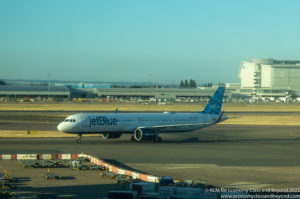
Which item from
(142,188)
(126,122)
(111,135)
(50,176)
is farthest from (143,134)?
(142,188)

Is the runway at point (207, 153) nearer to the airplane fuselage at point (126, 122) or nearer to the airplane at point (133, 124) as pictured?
the airplane at point (133, 124)

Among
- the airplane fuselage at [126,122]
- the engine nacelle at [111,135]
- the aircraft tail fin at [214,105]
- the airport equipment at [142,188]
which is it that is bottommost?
the engine nacelle at [111,135]

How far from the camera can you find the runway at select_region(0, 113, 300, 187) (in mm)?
36966

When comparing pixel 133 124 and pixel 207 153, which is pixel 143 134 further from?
pixel 207 153

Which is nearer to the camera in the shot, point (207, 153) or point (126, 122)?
point (207, 153)

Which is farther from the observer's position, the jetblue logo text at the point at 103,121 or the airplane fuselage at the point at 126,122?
the jetblue logo text at the point at 103,121

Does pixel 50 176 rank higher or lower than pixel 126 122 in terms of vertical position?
lower

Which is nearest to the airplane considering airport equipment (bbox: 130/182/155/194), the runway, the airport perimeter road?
the runway

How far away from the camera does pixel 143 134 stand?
205 feet

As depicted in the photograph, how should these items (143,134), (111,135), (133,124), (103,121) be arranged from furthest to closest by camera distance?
1. (111,135)
2. (133,124)
3. (143,134)
4. (103,121)

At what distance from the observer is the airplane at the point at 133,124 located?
2362 inches

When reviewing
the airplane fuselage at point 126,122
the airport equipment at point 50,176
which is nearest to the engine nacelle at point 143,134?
the airplane fuselage at point 126,122

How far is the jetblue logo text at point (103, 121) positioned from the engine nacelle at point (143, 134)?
3.26 metres

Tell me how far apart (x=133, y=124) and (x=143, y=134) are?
220cm
